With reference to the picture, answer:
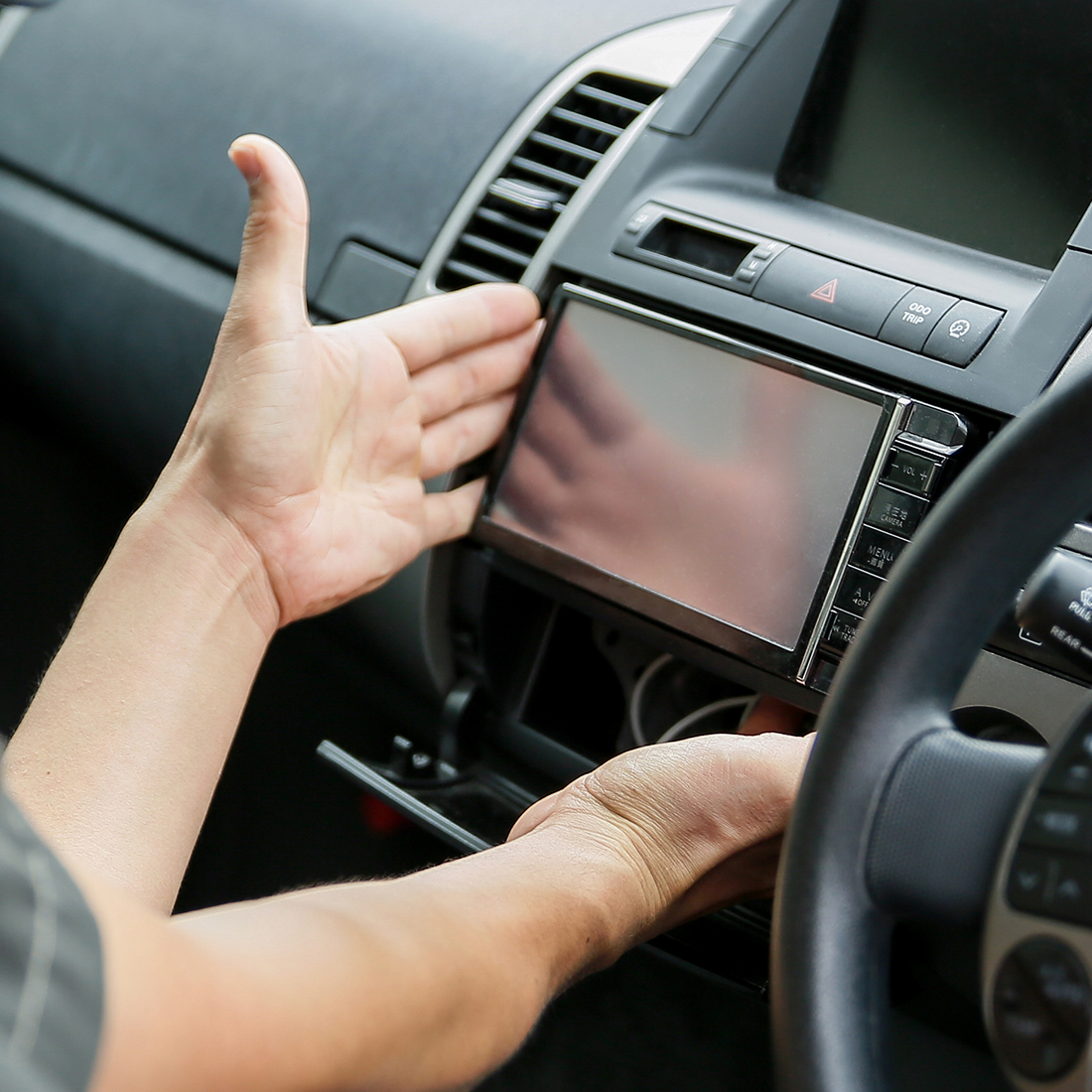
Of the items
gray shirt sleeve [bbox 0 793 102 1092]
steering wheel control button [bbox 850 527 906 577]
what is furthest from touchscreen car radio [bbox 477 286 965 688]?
gray shirt sleeve [bbox 0 793 102 1092]

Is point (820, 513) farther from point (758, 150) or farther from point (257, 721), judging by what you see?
point (257, 721)

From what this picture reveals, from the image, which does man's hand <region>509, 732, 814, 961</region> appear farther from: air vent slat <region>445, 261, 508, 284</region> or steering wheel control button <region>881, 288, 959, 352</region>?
air vent slat <region>445, 261, 508, 284</region>

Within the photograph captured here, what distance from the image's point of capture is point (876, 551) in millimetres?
777

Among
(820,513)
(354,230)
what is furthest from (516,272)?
(820,513)

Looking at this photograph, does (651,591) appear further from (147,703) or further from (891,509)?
(147,703)

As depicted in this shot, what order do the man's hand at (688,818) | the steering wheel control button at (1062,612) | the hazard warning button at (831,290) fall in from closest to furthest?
the steering wheel control button at (1062,612), the man's hand at (688,818), the hazard warning button at (831,290)

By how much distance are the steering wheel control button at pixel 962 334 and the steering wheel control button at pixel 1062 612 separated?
27cm

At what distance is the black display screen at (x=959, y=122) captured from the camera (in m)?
0.88

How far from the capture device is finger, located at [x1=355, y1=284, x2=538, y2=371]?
3.05 feet

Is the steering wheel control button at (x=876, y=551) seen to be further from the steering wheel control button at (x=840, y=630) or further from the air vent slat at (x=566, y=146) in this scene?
the air vent slat at (x=566, y=146)

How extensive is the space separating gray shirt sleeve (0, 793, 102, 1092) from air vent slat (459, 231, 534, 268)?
2.44 feet

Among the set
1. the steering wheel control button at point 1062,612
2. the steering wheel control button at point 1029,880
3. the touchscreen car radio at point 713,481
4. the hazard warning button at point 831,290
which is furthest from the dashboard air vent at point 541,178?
the steering wheel control button at point 1029,880

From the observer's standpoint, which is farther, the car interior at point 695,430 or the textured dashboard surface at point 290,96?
the textured dashboard surface at point 290,96

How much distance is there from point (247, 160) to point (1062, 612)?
558 mm
